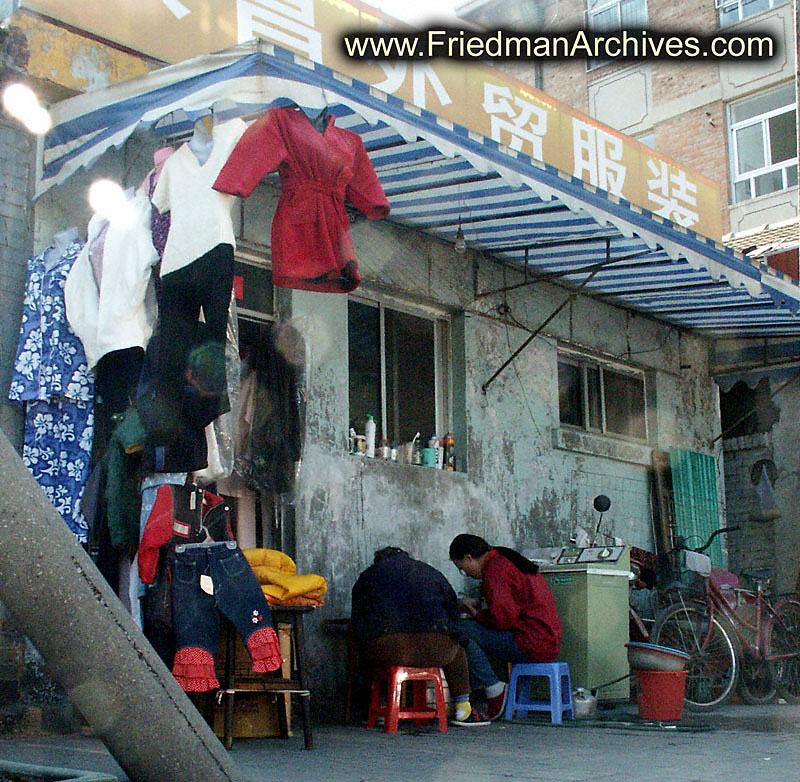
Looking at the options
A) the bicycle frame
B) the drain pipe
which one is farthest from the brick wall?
the bicycle frame

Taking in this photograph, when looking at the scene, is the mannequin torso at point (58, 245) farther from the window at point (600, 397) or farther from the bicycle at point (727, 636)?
the bicycle at point (727, 636)

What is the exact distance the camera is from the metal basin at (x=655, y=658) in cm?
838

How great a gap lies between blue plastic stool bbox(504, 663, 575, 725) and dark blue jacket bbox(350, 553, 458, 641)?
1.05 meters

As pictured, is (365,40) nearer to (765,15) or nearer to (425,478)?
(425,478)

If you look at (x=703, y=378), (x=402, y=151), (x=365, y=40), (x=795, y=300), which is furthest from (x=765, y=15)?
(x=402, y=151)

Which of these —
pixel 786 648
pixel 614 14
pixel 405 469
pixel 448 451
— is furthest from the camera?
pixel 614 14

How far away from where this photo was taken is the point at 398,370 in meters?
9.67

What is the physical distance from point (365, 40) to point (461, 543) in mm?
4110

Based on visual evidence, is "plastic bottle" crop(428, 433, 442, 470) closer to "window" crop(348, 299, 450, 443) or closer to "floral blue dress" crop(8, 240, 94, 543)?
"window" crop(348, 299, 450, 443)

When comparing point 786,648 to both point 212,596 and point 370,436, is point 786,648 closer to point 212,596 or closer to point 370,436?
point 370,436

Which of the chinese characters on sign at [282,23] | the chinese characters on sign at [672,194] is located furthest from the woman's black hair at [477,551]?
the chinese characters on sign at [672,194]

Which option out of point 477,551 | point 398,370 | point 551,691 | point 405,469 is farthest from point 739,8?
point 551,691

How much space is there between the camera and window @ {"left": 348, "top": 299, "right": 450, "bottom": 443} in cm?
934

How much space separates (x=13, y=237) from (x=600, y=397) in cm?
672
